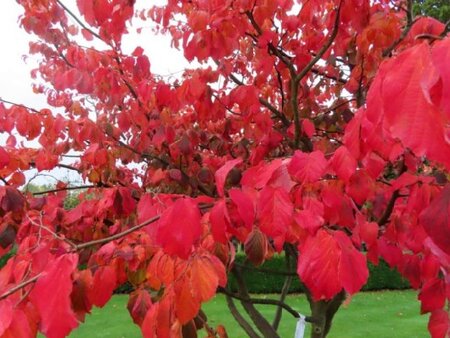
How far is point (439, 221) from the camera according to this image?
0.83 meters

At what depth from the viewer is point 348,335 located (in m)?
6.93

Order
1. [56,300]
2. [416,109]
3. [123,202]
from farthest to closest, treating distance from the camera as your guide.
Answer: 1. [123,202]
2. [56,300]
3. [416,109]

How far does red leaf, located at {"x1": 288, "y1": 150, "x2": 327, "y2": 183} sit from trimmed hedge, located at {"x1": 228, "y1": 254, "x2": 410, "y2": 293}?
872 cm

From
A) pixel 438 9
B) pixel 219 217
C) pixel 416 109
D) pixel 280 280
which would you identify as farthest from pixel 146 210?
pixel 438 9

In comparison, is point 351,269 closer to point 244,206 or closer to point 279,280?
point 244,206

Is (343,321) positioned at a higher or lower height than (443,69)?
lower

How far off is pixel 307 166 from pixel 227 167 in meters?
0.24

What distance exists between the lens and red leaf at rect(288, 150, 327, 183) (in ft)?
4.33

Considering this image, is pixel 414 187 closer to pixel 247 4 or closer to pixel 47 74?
pixel 247 4

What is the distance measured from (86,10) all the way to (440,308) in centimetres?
186

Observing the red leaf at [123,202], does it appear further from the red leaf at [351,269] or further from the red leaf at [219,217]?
the red leaf at [351,269]

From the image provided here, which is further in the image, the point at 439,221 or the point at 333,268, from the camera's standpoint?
the point at 333,268

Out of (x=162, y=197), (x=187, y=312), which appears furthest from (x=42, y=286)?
(x=162, y=197)

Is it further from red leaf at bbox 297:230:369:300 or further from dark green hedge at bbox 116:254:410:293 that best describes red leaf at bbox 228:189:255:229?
dark green hedge at bbox 116:254:410:293
